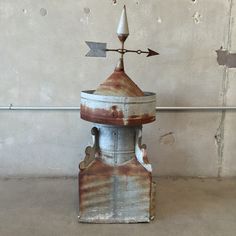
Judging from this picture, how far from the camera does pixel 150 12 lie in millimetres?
2756

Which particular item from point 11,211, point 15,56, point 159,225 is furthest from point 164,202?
point 15,56

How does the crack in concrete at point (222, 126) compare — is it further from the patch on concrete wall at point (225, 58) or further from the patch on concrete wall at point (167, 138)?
the patch on concrete wall at point (167, 138)

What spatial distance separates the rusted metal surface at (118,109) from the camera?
1910mm

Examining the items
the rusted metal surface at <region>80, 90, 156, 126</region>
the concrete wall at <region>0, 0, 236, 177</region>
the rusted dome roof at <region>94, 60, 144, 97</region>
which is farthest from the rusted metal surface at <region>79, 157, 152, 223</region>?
the concrete wall at <region>0, 0, 236, 177</region>

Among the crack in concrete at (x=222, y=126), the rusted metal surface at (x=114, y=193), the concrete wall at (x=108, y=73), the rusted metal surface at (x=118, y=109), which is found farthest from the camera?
the crack in concrete at (x=222, y=126)

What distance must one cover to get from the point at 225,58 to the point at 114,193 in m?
1.66

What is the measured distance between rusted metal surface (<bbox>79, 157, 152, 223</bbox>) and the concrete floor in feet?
0.24

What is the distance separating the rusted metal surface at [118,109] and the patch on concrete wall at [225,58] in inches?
47.2

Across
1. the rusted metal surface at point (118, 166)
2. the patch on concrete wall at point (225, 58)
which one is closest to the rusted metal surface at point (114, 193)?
the rusted metal surface at point (118, 166)

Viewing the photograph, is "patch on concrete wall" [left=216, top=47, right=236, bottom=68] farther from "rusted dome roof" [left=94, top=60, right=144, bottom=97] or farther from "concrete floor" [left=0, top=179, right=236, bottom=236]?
"rusted dome roof" [left=94, top=60, right=144, bottom=97]

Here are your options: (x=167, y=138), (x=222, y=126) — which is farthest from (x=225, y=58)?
(x=167, y=138)

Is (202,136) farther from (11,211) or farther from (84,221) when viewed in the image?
(11,211)

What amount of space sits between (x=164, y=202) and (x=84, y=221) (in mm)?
686

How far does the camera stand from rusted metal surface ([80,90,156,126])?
6.27 feet
